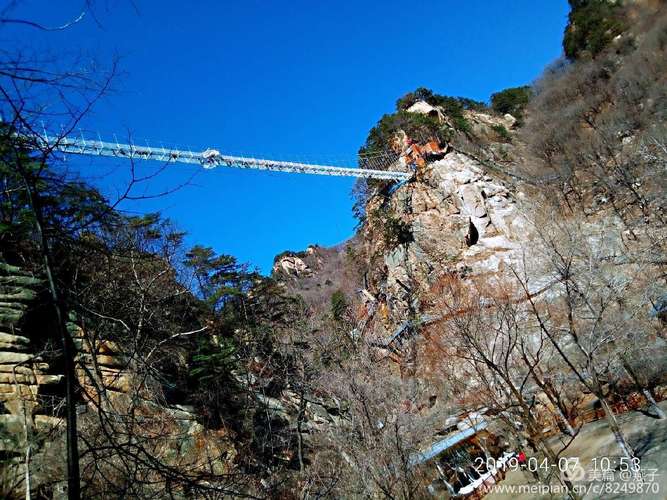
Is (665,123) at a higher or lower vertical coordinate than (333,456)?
higher

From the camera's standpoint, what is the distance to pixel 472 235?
28391mm

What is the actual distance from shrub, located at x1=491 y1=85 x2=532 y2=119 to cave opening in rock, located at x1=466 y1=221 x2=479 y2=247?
20346mm

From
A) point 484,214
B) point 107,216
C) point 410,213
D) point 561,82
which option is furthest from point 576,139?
point 107,216

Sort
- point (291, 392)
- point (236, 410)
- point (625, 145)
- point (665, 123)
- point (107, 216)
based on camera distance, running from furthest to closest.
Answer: point (625, 145), point (665, 123), point (291, 392), point (236, 410), point (107, 216)

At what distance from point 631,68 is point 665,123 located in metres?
8.88

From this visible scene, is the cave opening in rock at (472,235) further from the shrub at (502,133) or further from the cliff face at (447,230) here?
the shrub at (502,133)

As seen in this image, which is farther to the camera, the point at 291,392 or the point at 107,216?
the point at 291,392

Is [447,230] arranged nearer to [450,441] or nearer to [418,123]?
[418,123]

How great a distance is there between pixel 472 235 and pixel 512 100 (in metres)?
24.3

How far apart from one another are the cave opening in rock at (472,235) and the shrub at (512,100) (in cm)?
2035

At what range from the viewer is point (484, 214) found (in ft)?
94.2

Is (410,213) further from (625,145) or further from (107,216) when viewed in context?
(107,216)

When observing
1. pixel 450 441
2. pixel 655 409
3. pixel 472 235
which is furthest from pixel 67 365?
pixel 472 235

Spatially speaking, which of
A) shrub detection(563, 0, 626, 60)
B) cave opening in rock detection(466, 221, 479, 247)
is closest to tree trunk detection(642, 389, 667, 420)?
cave opening in rock detection(466, 221, 479, 247)
